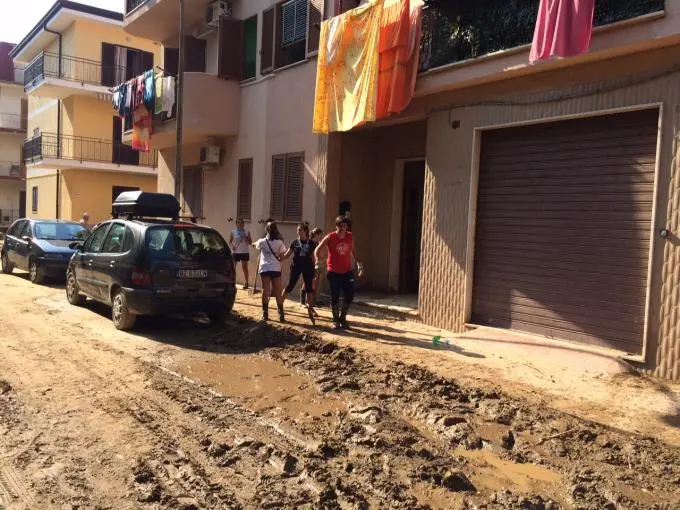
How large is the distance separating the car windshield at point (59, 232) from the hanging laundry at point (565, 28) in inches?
456

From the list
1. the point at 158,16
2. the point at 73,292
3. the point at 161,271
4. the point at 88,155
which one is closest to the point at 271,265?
the point at 161,271

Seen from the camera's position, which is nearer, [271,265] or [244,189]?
[271,265]

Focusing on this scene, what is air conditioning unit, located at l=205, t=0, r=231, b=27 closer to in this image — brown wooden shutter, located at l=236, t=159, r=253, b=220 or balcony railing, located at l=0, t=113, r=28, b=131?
brown wooden shutter, located at l=236, t=159, r=253, b=220

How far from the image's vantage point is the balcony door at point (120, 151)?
27953mm

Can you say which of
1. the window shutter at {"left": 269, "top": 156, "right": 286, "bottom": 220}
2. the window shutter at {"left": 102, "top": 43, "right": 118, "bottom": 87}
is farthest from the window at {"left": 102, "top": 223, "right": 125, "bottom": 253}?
the window shutter at {"left": 102, "top": 43, "right": 118, "bottom": 87}

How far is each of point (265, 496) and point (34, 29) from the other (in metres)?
31.7

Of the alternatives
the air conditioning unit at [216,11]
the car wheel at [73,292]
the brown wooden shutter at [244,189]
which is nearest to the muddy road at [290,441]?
the car wheel at [73,292]

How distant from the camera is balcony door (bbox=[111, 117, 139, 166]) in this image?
28.0 metres

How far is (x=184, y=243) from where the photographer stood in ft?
28.7

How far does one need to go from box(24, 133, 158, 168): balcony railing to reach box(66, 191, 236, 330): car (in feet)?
64.8

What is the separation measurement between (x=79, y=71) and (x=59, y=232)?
15.2 meters

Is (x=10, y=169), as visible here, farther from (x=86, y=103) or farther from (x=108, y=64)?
(x=108, y=64)

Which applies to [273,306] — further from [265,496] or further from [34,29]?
[34,29]

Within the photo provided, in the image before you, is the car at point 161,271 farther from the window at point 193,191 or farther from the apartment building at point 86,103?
the apartment building at point 86,103
